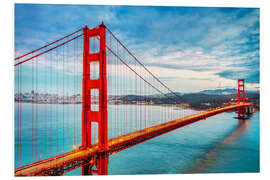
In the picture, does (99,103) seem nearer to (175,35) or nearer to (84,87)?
(84,87)

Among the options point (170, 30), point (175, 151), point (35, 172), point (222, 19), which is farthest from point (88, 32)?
point (175, 151)

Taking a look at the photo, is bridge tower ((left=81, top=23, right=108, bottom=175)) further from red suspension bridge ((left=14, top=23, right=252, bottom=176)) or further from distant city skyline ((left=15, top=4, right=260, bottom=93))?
distant city skyline ((left=15, top=4, right=260, bottom=93))

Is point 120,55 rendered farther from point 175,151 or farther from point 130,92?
point 175,151

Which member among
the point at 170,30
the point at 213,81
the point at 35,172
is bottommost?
the point at 35,172

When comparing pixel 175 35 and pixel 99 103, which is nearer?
pixel 99 103

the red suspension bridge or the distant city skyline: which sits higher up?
the distant city skyline

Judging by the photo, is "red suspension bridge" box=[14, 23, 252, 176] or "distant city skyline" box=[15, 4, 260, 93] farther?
"distant city skyline" box=[15, 4, 260, 93]

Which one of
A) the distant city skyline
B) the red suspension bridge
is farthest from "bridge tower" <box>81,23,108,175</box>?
the distant city skyline

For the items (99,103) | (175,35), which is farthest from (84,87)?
(175,35)

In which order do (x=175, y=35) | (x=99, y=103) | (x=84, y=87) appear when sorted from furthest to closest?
(x=175, y=35) < (x=84, y=87) < (x=99, y=103)
